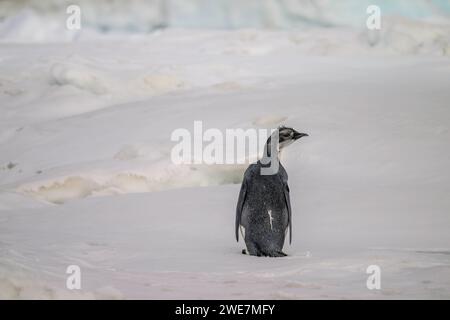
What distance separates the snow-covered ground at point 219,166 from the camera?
482 cm

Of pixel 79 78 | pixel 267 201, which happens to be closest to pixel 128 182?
pixel 267 201

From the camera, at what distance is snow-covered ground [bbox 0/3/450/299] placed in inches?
190

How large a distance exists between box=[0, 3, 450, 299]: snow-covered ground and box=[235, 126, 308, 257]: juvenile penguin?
0.26 m

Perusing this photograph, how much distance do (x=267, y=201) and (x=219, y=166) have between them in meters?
4.11

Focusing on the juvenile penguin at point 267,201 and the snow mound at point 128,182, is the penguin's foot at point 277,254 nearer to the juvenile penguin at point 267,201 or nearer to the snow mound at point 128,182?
the juvenile penguin at point 267,201

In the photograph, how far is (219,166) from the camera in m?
9.98

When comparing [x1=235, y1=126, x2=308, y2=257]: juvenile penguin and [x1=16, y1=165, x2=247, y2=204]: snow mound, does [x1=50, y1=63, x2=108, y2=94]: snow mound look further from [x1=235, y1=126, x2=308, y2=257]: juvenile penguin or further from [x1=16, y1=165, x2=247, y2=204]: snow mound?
[x1=235, y1=126, x2=308, y2=257]: juvenile penguin

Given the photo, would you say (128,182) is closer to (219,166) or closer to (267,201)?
(219,166)

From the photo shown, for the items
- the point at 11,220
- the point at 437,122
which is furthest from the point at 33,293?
the point at 437,122

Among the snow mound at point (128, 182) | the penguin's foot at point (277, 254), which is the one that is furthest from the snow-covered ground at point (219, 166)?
the penguin's foot at point (277, 254)

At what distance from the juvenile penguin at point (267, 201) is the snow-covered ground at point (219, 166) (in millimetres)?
256

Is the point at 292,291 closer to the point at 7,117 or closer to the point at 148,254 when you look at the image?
the point at 148,254
